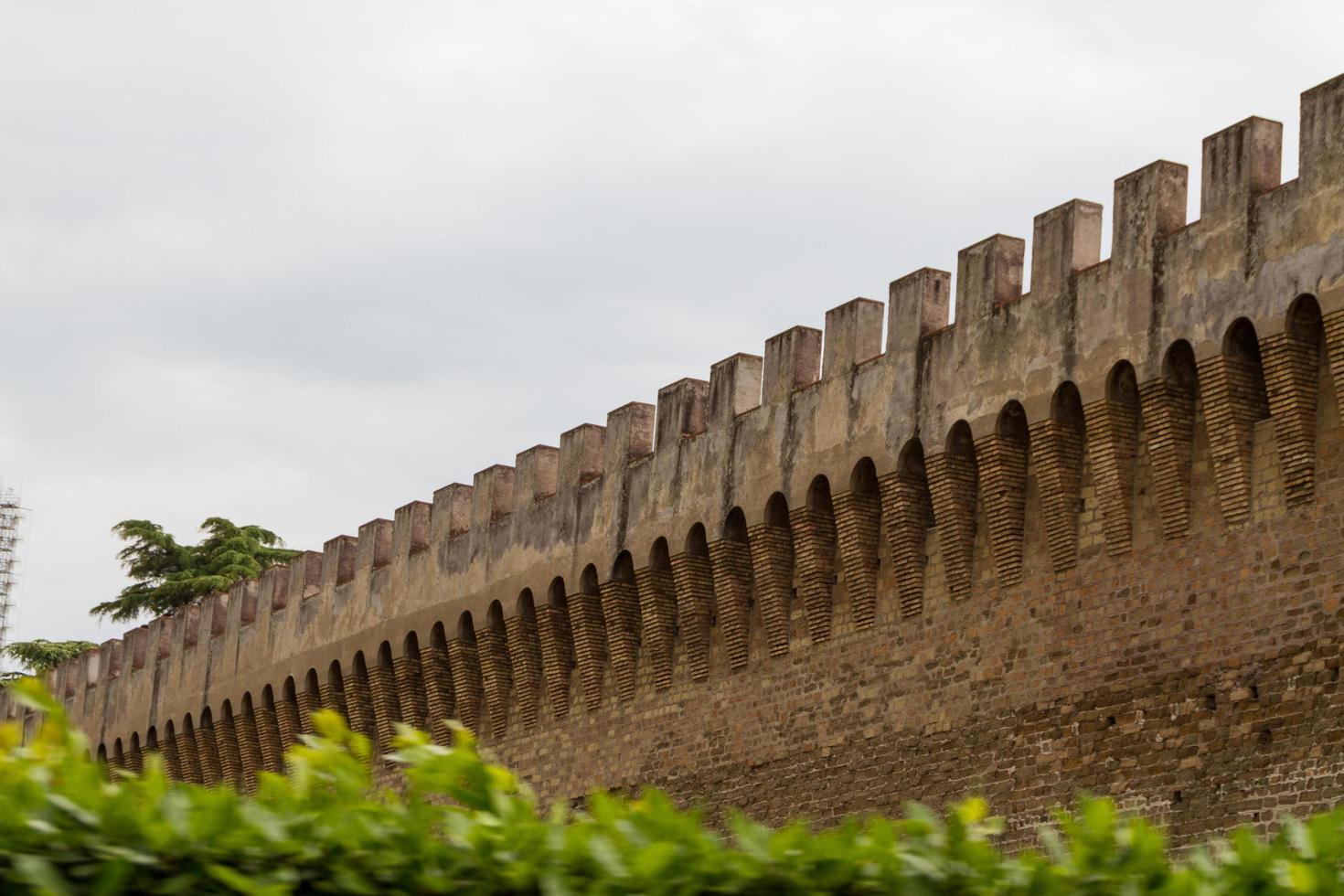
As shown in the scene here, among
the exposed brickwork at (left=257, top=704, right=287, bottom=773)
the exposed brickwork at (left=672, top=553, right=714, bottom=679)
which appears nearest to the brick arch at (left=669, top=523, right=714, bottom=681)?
the exposed brickwork at (left=672, top=553, right=714, bottom=679)

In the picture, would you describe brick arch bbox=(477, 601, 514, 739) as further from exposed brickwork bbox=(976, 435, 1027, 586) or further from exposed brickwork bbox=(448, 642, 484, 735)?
exposed brickwork bbox=(976, 435, 1027, 586)

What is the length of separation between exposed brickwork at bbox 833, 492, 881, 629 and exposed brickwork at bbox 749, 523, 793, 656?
3.22 feet

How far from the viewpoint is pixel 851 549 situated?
18.5m

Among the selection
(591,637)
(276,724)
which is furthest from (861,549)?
(276,724)

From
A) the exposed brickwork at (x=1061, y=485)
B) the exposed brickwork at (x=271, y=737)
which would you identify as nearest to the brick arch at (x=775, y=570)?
the exposed brickwork at (x=1061, y=485)

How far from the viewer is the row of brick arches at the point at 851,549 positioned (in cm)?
1509

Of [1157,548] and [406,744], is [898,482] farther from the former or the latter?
[406,744]

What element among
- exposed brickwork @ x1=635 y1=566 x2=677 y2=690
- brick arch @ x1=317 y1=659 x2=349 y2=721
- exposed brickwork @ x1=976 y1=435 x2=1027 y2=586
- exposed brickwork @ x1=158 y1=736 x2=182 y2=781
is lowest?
exposed brickwork @ x1=158 y1=736 x2=182 y2=781

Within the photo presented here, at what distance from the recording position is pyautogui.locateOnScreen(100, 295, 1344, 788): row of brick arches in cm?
1509

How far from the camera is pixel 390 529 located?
86.3ft

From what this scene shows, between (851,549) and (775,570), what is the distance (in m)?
1.18

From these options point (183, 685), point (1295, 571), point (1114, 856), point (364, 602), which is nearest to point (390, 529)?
point (364, 602)

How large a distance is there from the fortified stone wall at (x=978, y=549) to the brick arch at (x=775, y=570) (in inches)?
1.2

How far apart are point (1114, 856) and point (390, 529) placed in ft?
68.0
